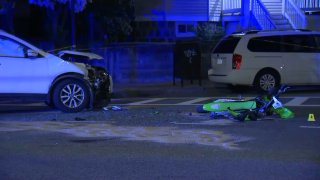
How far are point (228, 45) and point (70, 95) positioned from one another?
19.0 feet

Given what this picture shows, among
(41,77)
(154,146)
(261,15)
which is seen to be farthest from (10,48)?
(261,15)

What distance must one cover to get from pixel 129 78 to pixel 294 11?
7.52 meters

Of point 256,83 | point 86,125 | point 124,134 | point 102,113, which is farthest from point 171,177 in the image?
point 256,83

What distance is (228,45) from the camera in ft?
50.0

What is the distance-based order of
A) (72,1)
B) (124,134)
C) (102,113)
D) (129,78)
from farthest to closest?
(129,78)
(72,1)
(102,113)
(124,134)

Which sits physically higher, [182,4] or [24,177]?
[182,4]

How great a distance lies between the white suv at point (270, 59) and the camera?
15.0 metres

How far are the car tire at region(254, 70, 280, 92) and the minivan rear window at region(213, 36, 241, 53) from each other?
1.02m

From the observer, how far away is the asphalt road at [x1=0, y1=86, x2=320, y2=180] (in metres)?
6.51

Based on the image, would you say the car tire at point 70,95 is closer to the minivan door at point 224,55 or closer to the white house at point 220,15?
the minivan door at point 224,55

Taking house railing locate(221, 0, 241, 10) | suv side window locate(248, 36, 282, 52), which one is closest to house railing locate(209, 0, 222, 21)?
house railing locate(221, 0, 241, 10)

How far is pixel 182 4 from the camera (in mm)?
22547

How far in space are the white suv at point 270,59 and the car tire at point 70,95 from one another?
539 cm

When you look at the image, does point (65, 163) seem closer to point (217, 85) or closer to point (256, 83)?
point (256, 83)
